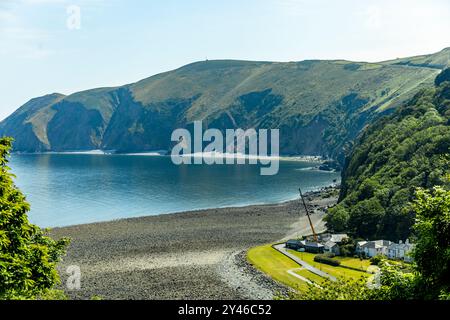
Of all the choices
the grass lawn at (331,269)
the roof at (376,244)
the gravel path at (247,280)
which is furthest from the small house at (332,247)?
the gravel path at (247,280)

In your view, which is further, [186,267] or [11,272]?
[186,267]

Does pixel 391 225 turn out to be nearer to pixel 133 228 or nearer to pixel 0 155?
pixel 133 228

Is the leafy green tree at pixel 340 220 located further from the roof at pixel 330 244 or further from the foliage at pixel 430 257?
the foliage at pixel 430 257

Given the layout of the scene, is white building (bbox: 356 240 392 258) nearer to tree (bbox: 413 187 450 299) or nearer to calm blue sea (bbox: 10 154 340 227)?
tree (bbox: 413 187 450 299)

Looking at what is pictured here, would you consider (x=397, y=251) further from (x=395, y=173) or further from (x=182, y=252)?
(x=182, y=252)

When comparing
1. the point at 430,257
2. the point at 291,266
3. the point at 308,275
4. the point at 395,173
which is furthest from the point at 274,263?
the point at 430,257
